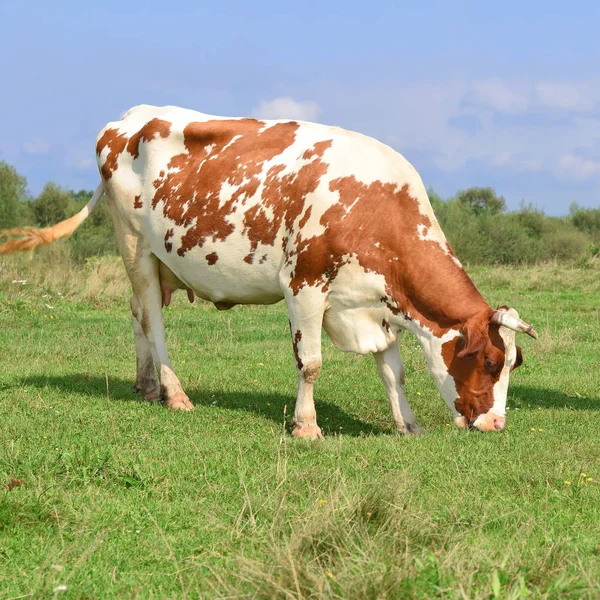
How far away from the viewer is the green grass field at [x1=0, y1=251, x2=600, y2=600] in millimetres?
3658

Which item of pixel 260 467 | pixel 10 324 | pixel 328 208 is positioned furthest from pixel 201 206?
pixel 10 324

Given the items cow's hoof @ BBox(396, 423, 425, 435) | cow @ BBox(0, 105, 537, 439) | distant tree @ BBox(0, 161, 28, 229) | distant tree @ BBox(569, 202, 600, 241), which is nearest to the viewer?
cow @ BBox(0, 105, 537, 439)

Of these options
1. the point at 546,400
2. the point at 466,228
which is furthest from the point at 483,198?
the point at 546,400

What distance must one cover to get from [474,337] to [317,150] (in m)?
2.16

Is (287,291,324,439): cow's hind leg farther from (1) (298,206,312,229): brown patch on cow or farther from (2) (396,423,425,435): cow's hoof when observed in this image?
(2) (396,423,425,435): cow's hoof

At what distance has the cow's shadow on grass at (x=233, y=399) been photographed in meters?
7.83

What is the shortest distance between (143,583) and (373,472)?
1.99 meters

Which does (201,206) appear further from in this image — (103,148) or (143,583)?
(143,583)

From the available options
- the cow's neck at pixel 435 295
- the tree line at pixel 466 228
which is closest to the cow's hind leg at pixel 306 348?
the cow's neck at pixel 435 295

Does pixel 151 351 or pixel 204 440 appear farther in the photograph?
pixel 151 351

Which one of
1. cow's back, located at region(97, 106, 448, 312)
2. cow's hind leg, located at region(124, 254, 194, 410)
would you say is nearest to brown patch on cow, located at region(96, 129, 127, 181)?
cow's back, located at region(97, 106, 448, 312)

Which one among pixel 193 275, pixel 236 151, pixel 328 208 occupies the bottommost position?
pixel 193 275

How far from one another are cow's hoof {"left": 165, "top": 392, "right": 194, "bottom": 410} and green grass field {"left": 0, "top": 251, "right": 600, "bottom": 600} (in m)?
0.22

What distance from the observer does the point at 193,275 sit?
823cm
